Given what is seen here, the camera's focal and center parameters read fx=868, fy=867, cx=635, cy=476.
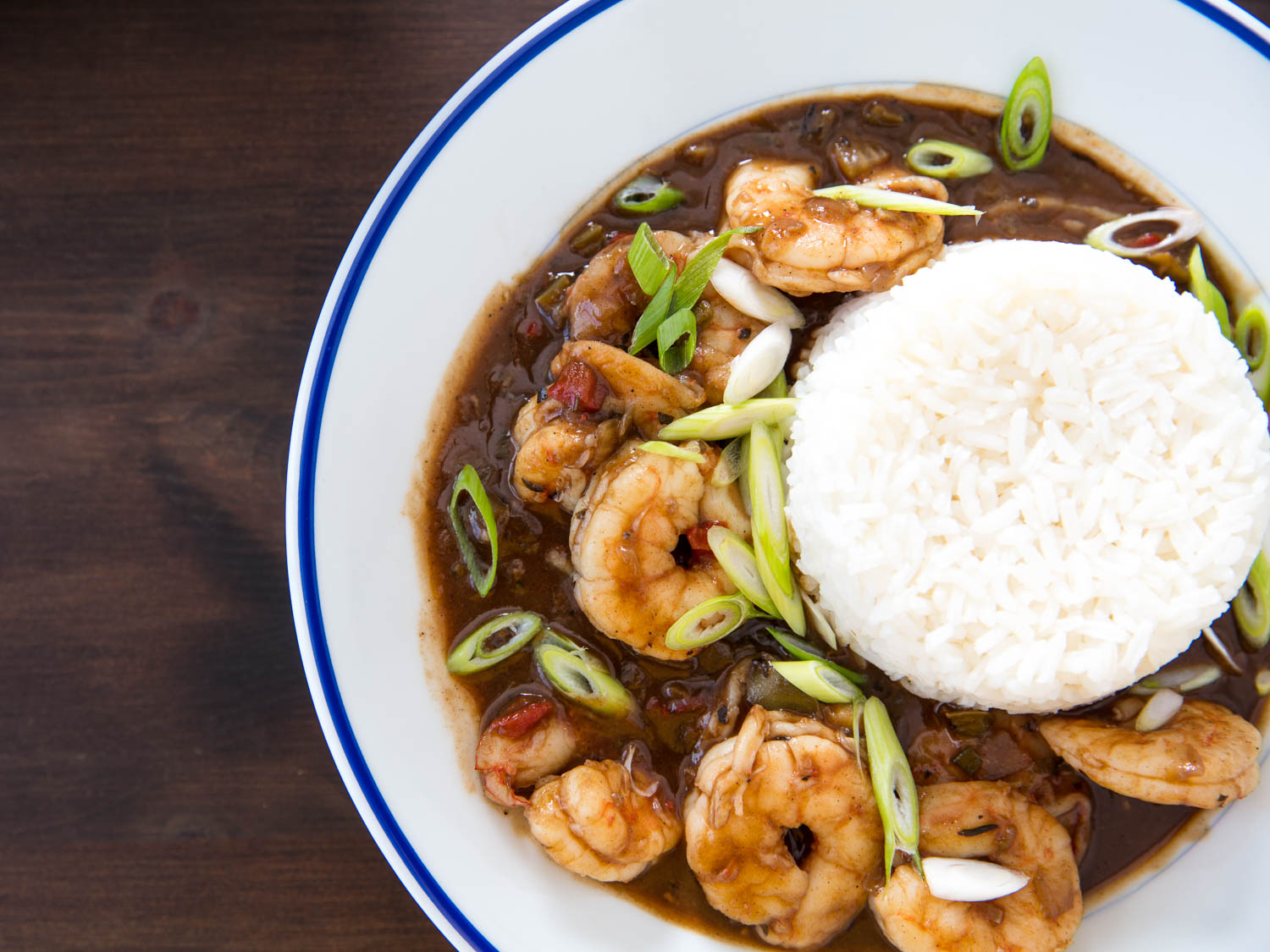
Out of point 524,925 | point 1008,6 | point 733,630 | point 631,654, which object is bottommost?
point 524,925

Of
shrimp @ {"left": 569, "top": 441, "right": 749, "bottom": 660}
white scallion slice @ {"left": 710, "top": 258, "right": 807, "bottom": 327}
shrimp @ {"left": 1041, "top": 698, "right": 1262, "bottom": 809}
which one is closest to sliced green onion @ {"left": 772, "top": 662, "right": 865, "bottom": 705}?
shrimp @ {"left": 569, "top": 441, "right": 749, "bottom": 660}

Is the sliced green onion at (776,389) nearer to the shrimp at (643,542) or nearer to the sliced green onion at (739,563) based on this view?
the shrimp at (643,542)

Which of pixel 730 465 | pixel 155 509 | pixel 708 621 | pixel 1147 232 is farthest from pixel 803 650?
pixel 155 509

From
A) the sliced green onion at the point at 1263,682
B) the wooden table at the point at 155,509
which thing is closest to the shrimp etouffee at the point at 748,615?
the sliced green onion at the point at 1263,682

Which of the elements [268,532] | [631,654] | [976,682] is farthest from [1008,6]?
[268,532]

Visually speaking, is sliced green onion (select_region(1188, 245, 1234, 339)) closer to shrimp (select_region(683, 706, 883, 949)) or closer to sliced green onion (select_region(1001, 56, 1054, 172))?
sliced green onion (select_region(1001, 56, 1054, 172))

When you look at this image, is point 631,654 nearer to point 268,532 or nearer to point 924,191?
point 268,532
